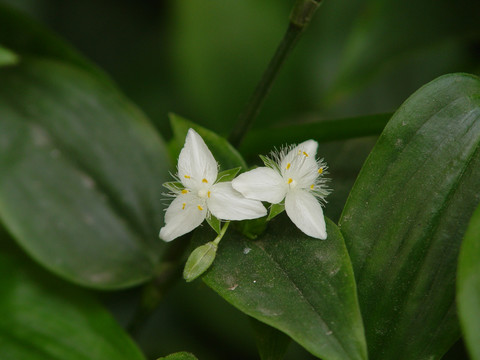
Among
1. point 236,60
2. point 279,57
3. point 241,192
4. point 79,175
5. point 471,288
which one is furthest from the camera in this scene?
point 236,60

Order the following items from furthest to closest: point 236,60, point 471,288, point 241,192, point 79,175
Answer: point 236,60 < point 79,175 < point 241,192 < point 471,288

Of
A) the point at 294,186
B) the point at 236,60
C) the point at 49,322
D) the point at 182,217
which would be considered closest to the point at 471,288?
the point at 294,186

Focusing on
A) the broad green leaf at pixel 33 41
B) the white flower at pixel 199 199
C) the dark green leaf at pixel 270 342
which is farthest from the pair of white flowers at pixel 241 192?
the broad green leaf at pixel 33 41

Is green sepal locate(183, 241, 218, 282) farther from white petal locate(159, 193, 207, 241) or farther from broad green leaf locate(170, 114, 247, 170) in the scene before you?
broad green leaf locate(170, 114, 247, 170)

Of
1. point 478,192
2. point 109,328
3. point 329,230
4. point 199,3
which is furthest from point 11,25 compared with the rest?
point 478,192

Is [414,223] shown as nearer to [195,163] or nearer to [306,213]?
[306,213]

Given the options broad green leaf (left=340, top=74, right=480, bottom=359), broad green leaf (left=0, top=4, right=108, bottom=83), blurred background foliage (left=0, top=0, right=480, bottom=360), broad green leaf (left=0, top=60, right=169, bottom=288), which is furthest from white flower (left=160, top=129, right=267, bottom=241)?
blurred background foliage (left=0, top=0, right=480, bottom=360)
